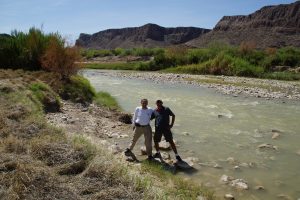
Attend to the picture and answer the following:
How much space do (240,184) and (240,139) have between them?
17.1ft

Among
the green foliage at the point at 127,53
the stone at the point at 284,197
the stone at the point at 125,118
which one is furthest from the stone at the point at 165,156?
the green foliage at the point at 127,53

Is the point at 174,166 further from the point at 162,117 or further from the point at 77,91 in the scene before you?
the point at 77,91

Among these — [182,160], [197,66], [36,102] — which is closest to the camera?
[182,160]

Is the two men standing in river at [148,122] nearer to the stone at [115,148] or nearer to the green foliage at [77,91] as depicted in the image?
the stone at [115,148]

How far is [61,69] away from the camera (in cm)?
2481

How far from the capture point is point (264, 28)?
128 metres

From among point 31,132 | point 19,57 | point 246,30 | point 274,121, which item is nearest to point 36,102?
point 31,132

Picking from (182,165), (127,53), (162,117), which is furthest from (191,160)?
(127,53)

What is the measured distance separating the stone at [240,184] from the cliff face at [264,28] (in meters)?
105

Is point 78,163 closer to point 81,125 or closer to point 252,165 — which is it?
point 252,165

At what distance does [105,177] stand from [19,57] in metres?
24.3

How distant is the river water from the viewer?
33.6ft

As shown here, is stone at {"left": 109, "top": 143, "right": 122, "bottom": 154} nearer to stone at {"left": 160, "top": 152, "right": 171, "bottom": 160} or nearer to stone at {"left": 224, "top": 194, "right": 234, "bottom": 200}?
stone at {"left": 160, "top": 152, "right": 171, "bottom": 160}

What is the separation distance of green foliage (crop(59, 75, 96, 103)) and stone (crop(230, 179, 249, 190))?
1292 centimetres
